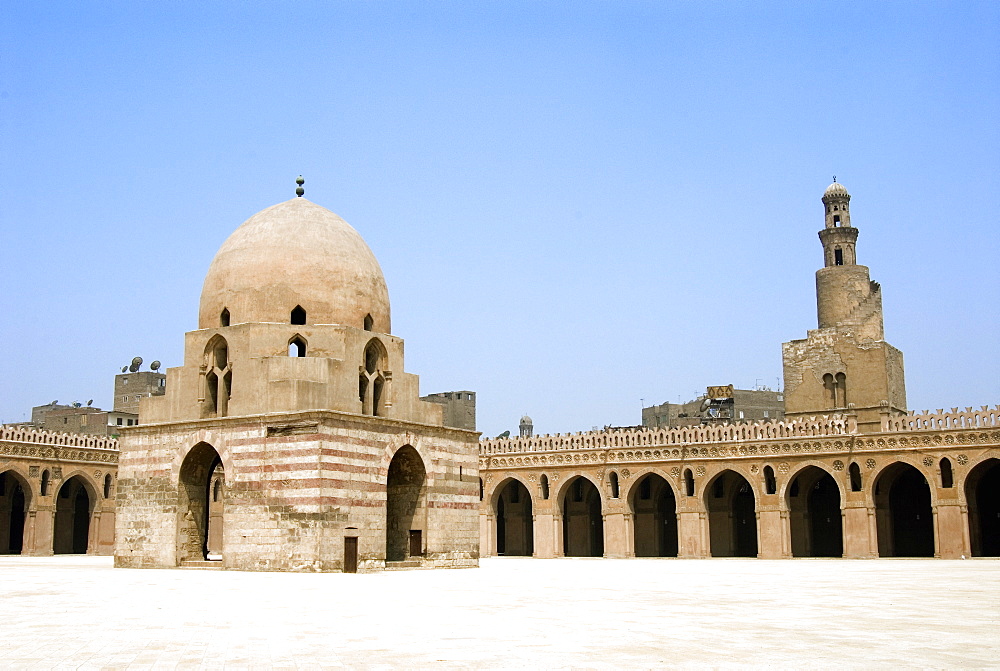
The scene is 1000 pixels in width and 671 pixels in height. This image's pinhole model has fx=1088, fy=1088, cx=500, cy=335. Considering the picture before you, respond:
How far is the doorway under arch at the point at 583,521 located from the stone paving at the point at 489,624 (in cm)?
2722

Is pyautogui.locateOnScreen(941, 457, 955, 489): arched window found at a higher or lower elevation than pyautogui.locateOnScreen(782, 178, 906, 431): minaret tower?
lower

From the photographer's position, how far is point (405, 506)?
2711 centimetres

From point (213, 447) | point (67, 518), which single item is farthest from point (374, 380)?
point (67, 518)

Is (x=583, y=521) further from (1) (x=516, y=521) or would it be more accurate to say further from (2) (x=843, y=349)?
(2) (x=843, y=349)

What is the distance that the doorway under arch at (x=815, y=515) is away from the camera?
133 ft

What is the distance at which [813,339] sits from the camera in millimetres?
44281

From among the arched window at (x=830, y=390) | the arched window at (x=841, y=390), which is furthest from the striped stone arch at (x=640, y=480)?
the arched window at (x=841, y=390)

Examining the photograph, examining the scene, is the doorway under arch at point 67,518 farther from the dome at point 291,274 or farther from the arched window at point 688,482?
the arched window at point 688,482

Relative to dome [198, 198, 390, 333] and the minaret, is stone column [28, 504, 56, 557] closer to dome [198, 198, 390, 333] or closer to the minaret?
dome [198, 198, 390, 333]

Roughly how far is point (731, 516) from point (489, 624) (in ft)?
→ 108

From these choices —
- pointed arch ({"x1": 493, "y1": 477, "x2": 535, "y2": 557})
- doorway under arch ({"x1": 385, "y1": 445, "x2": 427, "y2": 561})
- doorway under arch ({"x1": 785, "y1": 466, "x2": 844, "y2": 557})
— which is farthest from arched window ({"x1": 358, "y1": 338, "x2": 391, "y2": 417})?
pointed arch ({"x1": 493, "y1": 477, "x2": 535, "y2": 557})

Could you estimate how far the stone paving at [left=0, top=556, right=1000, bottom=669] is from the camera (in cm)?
886

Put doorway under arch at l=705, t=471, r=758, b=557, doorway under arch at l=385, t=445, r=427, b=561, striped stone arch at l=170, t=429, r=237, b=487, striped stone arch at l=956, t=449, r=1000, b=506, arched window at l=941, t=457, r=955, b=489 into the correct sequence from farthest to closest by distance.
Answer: doorway under arch at l=705, t=471, r=758, b=557 < arched window at l=941, t=457, r=955, b=489 < striped stone arch at l=956, t=449, r=1000, b=506 < doorway under arch at l=385, t=445, r=427, b=561 < striped stone arch at l=170, t=429, r=237, b=487

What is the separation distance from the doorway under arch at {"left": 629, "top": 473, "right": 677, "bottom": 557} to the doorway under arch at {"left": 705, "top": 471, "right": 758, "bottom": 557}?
2.15 meters
